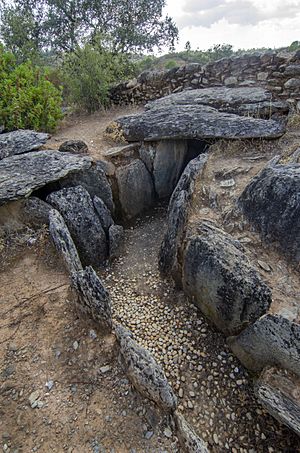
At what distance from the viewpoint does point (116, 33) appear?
14.8m

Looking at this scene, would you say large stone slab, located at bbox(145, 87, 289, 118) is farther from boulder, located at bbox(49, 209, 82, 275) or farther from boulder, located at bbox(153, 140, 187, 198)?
boulder, located at bbox(49, 209, 82, 275)

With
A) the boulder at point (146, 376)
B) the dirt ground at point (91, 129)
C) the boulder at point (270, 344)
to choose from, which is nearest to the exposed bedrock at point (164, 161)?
the dirt ground at point (91, 129)

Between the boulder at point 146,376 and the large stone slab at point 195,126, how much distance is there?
15.4 feet

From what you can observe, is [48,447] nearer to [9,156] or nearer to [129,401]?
[129,401]

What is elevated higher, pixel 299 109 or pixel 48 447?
pixel 299 109

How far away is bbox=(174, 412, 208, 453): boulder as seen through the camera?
305 cm

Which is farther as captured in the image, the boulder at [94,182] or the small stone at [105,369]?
the boulder at [94,182]

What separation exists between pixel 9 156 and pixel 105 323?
4345 mm

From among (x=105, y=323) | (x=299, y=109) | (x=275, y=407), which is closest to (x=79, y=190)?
(x=105, y=323)

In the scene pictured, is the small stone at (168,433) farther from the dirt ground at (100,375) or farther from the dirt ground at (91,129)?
the dirt ground at (91,129)

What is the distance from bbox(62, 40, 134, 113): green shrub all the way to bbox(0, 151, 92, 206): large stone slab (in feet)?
14.1

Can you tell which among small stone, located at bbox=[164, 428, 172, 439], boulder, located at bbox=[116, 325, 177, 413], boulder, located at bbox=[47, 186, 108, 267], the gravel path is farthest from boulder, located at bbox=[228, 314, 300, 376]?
boulder, located at bbox=[47, 186, 108, 267]

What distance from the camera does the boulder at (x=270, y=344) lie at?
3.41 m

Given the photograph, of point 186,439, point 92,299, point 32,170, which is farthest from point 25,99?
point 186,439
